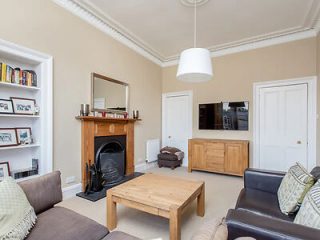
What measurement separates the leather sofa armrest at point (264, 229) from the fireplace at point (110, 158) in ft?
8.26

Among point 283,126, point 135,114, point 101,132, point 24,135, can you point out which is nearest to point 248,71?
point 283,126

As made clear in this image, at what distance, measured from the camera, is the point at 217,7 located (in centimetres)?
303

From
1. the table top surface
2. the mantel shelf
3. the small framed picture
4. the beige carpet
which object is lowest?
the beige carpet

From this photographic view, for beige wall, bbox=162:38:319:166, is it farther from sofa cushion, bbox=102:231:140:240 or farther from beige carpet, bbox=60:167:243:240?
sofa cushion, bbox=102:231:140:240

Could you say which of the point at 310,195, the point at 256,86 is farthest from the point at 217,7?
the point at 310,195

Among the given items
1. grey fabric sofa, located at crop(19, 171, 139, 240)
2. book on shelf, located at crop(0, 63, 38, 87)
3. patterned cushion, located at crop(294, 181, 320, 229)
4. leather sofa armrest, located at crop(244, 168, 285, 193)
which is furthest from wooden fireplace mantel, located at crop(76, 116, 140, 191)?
patterned cushion, located at crop(294, 181, 320, 229)

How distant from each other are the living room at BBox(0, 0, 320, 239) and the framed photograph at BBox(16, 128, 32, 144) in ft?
0.22

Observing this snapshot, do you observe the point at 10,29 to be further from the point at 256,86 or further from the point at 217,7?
the point at 256,86

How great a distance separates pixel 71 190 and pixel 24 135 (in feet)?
3.51

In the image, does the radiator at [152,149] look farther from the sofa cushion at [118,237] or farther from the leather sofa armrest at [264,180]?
the sofa cushion at [118,237]

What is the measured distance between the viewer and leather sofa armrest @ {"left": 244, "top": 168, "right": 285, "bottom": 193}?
6.89 ft

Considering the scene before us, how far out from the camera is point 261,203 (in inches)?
70.3

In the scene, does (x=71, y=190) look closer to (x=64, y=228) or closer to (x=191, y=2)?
(x=64, y=228)

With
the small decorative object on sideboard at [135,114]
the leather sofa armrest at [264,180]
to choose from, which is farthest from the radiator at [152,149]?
the leather sofa armrest at [264,180]
